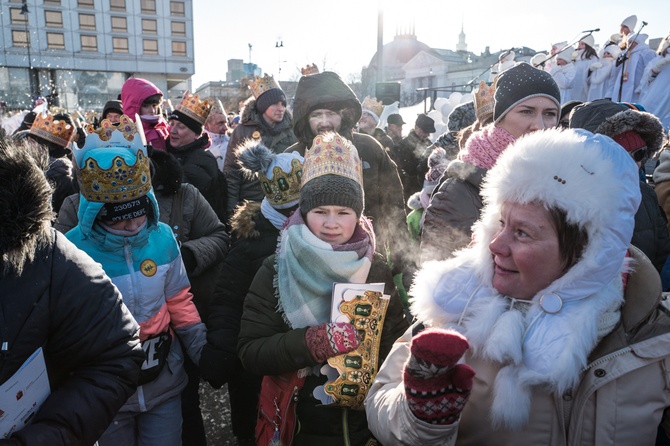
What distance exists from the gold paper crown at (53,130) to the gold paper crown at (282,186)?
2677 millimetres

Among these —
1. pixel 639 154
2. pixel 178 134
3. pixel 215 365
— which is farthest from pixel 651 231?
pixel 178 134

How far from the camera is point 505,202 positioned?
1624 mm

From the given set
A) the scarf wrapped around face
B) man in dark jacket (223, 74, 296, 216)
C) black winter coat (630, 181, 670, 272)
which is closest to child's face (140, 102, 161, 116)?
man in dark jacket (223, 74, 296, 216)

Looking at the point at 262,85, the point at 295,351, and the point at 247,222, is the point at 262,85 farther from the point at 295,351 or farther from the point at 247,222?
the point at 295,351

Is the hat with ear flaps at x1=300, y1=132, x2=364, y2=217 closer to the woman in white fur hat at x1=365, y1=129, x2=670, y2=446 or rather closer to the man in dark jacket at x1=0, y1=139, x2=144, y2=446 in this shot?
the woman in white fur hat at x1=365, y1=129, x2=670, y2=446

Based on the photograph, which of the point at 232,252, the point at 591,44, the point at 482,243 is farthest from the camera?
the point at 591,44

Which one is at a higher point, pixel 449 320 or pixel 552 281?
pixel 552 281

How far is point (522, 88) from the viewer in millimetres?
2799

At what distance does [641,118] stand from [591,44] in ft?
38.3

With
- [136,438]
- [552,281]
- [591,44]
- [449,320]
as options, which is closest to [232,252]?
[136,438]

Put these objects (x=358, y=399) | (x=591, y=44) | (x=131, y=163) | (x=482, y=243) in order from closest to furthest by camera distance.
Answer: (x=482, y=243), (x=358, y=399), (x=131, y=163), (x=591, y=44)

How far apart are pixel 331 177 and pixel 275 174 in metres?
0.52

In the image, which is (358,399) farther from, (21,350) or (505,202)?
(21,350)

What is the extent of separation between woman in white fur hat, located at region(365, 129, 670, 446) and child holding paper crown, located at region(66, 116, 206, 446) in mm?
1554
